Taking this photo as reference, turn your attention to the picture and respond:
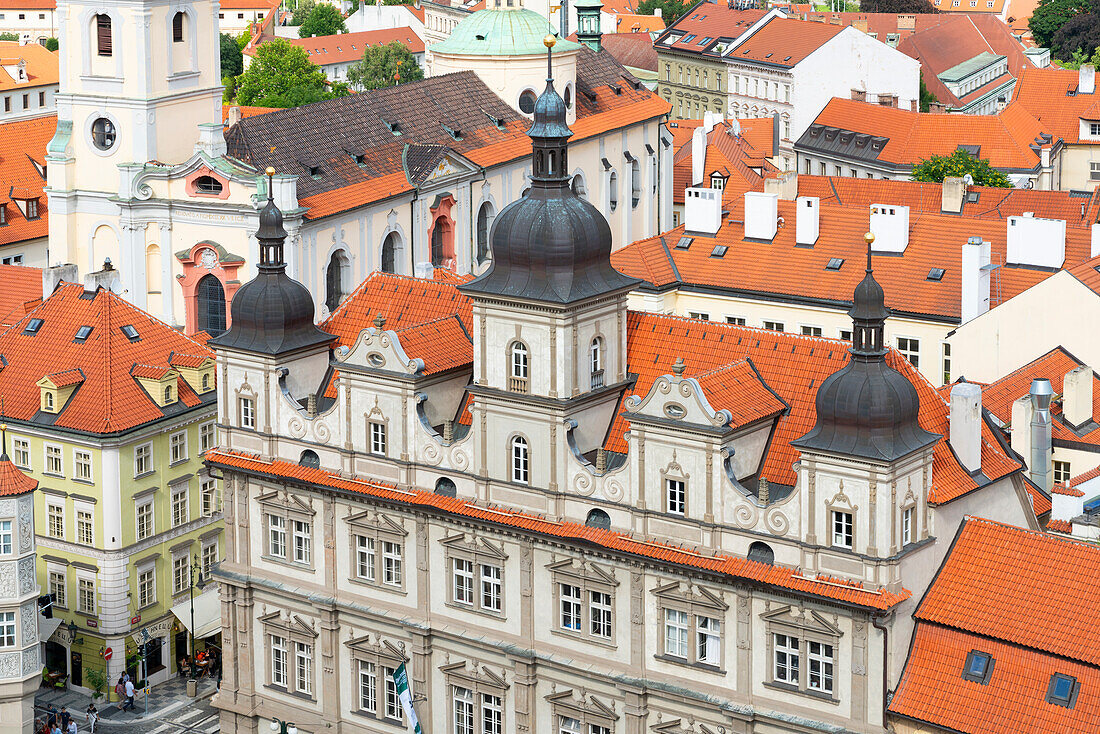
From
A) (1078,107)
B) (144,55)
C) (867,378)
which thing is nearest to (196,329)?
(144,55)

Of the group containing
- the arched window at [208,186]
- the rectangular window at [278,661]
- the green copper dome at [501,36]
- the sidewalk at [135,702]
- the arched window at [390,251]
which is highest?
the green copper dome at [501,36]

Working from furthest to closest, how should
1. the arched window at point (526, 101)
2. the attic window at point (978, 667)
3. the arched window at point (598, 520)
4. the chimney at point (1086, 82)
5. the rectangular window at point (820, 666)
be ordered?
the chimney at point (1086, 82), the arched window at point (526, 101), the arched window at point (598, 520), the rectangular window at point (820, 666), the attic window at point (978, 667)

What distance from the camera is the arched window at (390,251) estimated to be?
391 ft

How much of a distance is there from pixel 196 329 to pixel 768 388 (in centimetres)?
4453

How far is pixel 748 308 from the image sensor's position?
105438 mm

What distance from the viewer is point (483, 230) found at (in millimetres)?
127500

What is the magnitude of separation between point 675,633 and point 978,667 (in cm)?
1025

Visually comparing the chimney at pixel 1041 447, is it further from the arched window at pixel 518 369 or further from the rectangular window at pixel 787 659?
the arched window at pixel 518 369

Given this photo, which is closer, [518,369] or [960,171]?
[518,369]

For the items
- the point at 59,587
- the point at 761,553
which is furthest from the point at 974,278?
the point at 59,587

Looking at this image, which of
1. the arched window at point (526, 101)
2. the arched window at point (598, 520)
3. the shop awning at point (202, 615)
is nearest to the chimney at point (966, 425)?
the arched window at point (598, 520)

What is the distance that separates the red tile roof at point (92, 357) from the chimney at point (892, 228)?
101ft

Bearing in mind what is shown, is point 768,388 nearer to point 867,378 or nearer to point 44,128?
point 867,378

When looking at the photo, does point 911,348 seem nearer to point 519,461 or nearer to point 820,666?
point 519,461
